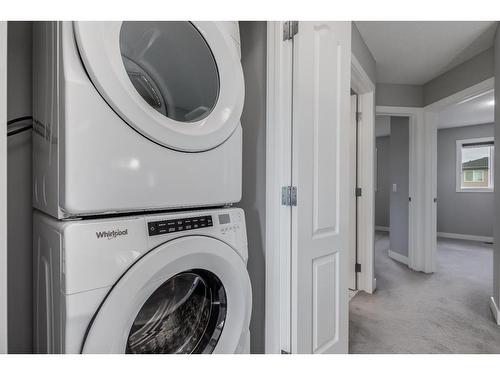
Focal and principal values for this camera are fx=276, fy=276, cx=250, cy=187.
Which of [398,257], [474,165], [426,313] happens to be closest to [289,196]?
[426,313]

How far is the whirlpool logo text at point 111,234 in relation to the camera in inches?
25.7

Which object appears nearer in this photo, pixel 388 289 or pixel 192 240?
pixel 192 240

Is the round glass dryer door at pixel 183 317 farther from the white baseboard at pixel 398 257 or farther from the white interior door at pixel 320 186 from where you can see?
the white baseboard at pixel 398 257

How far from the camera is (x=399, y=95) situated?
325cm

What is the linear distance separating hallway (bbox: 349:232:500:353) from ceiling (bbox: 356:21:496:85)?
2.26m

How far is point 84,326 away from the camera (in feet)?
2.04

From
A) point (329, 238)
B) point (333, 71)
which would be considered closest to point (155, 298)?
point (329, 238)

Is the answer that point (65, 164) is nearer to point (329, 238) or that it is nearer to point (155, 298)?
point (155, 298)

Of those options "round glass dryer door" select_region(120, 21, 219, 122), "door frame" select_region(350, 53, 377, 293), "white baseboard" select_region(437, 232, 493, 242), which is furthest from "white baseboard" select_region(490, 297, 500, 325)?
"white baseboard" select_region(437, 232, 493, 242)

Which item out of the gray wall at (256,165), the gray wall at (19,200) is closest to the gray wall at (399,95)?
the gray wall at (256,165)

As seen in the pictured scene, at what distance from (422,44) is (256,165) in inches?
86.4

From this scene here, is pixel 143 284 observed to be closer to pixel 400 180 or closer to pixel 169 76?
pixel 169 76

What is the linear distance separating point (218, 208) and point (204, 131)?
281 millimetres

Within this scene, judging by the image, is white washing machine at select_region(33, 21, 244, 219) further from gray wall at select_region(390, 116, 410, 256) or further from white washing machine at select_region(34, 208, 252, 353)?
gray wall at select_region(390, 116, 410, 256)
